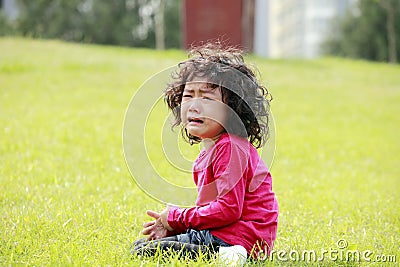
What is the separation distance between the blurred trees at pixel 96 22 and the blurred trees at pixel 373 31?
403 inches

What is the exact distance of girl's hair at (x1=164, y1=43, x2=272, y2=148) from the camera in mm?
3406

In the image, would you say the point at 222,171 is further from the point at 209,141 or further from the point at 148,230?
the point at 148,230

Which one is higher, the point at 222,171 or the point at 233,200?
the point at 222,171

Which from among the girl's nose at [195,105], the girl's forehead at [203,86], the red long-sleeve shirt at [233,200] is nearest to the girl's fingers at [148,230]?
the red long-sleeve shirt at [233,200]

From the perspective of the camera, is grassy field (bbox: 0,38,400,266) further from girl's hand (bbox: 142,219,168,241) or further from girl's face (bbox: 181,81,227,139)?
girl's face (bbox: 181,81,227,139)

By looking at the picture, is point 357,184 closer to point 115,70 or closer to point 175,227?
point 175,227

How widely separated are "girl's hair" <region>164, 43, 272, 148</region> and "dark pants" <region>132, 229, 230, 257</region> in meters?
0.57

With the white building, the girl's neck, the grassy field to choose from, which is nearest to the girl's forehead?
the girl's neck

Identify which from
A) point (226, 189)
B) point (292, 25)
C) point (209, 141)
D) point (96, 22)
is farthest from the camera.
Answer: point (292, 25)

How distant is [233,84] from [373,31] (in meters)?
31.0

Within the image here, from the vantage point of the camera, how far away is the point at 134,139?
7.92 metres

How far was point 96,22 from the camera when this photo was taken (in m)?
37.3

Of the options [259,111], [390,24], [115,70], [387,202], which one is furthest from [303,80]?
[390,24]

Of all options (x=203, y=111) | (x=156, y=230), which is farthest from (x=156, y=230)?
(x=203, y=111)
